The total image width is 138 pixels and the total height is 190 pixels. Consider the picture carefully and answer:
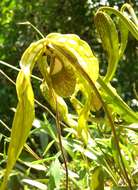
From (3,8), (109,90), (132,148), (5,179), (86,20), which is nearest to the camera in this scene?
(5,179)

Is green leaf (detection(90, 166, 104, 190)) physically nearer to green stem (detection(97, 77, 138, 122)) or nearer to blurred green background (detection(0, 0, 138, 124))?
Result: green stem (detection(97, 77, 138, 122))

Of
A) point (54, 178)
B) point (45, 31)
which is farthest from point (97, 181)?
point (45, 31)

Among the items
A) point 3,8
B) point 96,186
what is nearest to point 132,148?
point 96,186

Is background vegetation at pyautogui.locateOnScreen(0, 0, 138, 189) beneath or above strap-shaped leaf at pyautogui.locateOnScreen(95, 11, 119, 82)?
beneath

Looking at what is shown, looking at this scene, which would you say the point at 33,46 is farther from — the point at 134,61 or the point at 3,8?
the point at 134,61

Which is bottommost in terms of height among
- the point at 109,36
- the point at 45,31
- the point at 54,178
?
the point at 45,31

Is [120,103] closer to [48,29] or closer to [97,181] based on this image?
[97,181]

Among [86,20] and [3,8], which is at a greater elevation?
[3,8]

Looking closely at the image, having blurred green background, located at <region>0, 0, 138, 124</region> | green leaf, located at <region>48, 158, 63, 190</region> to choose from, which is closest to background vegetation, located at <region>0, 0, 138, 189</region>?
blurred green background, located at <region>0, 0, 138, 124</region>

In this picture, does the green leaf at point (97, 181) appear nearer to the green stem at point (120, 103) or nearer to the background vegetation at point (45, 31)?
the green stem at point (120, 103)
